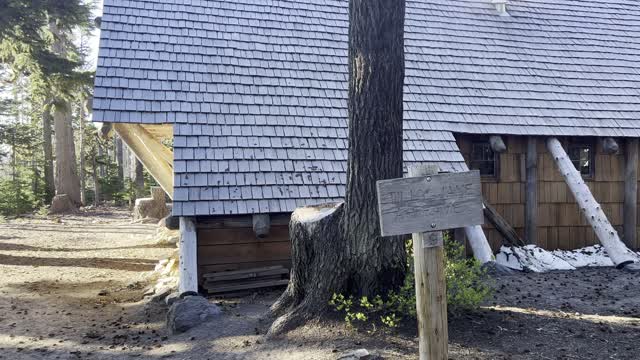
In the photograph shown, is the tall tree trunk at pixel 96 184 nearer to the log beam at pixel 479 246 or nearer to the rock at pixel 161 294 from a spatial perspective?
the rock at pixel 161 294

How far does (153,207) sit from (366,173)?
47.1 feet

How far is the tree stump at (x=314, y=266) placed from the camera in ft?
14.4

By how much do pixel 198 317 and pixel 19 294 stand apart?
4.18 m

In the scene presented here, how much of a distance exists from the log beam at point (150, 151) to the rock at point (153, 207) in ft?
29.0

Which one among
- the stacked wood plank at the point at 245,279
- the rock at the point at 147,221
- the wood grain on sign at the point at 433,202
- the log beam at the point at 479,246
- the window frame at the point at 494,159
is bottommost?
the stacked wood plank at the point at 245,279

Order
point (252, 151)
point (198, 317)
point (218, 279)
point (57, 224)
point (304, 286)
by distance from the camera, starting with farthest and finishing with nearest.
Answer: point (57, 224), point (252, 151), point (218, 279), point (198, 317), point (304, 286)

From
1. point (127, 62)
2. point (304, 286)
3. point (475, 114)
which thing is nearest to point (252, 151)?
point (127, 62)

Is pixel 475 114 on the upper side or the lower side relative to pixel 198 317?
upper

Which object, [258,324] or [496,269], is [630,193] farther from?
[258,324]

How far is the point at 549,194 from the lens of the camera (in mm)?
9172

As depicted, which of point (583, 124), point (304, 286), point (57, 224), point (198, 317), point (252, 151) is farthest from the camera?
point (57, 224)

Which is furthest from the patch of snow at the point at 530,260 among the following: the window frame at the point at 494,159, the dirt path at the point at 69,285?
the dirt path at the point at 69,285

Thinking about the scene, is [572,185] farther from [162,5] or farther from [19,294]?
[19,294]

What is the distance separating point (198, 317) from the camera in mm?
5492
